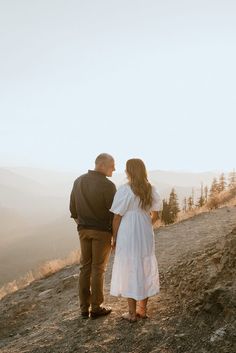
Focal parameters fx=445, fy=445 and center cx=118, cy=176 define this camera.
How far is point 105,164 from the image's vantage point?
6.65m

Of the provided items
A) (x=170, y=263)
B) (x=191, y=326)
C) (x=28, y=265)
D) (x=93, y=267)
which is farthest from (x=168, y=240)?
(x=28, y=265)

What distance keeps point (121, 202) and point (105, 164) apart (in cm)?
79

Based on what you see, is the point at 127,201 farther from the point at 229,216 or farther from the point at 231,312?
the point at 229,216

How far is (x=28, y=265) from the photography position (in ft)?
500

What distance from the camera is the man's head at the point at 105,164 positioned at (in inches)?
261

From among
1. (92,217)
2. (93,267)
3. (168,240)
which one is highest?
(92,217)

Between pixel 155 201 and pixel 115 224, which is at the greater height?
pixel 155 201

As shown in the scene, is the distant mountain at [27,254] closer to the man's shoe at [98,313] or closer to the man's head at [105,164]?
the man's shoe at [98,313]

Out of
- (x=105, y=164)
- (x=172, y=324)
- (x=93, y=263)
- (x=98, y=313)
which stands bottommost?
(x=98, y=313)

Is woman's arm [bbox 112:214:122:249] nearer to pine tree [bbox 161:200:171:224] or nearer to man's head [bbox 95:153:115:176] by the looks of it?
man's head [bbox 95:153:115:176]

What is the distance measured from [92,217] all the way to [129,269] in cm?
103

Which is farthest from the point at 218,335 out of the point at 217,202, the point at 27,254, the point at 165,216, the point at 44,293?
the point at 27,254

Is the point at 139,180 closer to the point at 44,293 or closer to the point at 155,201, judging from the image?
the point at 155,201

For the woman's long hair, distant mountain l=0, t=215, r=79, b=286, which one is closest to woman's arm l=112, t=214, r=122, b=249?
the woman's long hair
